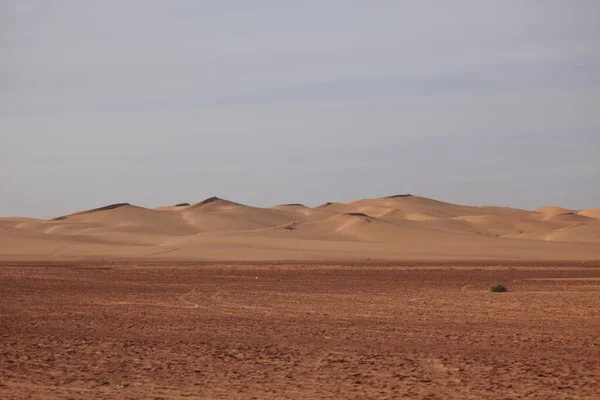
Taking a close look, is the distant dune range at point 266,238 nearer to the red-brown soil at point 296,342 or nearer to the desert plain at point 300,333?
the desert plain at point 300,333

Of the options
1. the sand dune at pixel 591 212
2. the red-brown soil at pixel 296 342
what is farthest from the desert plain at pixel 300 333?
the sand dune at pixel 591 212

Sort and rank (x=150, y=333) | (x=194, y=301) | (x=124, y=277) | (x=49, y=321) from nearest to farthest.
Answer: (x=150, y=333) → (x=49, y=321) → (x=194, y=301) → (x=124, y=277)

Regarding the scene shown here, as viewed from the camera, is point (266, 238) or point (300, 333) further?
point (266, 238)

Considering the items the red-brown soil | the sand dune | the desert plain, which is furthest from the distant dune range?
the sand dune

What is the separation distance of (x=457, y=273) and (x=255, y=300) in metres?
16.5

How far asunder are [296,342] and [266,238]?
55.0 metres

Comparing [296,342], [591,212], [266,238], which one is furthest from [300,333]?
[591,212]

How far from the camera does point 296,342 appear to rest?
584 inches

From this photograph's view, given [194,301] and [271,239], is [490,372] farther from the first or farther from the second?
[271,239]

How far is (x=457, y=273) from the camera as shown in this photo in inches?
1476

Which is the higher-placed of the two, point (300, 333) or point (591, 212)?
point (591, 212)

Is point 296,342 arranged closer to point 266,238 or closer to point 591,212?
point 266,238

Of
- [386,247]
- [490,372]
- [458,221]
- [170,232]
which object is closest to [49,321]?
[490,372]

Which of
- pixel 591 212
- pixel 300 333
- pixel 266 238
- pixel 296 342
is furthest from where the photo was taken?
pixel 591 212
